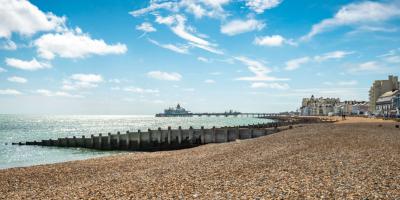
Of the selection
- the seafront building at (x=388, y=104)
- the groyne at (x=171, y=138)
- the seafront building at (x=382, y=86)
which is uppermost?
the seafront building at (x=382, y=86)

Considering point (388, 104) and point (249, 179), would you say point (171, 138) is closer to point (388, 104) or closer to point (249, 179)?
point (249, 179)

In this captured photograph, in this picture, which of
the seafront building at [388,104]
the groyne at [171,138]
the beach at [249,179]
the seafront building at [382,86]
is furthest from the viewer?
the seafront building at [382,86]

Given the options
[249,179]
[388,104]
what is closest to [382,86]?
[388,104]

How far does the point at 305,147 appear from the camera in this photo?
800 inches

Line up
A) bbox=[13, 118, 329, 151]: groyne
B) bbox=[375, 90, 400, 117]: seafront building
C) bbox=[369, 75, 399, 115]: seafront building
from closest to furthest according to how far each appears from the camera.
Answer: bbox=[13, 118, 329, 151]: groyne → bbox=[375, 90, 400, 117]: seafront building → bbox=[369, 75, 399, 115]: seafront building

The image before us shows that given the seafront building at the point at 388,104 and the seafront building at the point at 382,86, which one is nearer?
the seafront building at the point at 388,104

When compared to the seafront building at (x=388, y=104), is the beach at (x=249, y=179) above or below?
below

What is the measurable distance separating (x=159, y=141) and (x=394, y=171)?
31268 millimetres

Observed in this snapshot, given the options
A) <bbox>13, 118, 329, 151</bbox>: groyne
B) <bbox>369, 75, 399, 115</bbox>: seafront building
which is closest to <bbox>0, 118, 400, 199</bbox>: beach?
<bbox>13, 118, 329, 151</bbox>: groyne

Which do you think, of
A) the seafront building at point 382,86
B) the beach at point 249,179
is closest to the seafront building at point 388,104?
the seafront building at point 382,86

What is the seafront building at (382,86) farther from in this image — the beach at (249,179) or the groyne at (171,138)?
the beach at (249,179)

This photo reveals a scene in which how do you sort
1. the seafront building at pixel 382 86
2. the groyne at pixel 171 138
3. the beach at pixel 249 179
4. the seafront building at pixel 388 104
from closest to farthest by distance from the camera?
the beach at pixel 249 179
the groyne at pixel 171 138
the seafront building at pixel 388 104
the seafront building at pixel 382 86

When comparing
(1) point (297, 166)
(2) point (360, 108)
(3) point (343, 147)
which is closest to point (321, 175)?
(1) point (297, 166)

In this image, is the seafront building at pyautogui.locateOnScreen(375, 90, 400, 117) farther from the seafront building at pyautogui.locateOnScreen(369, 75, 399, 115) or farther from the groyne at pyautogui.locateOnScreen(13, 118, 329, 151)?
the groyne at pyautogui.locateOnScreen(13, 118, 329, 151)
